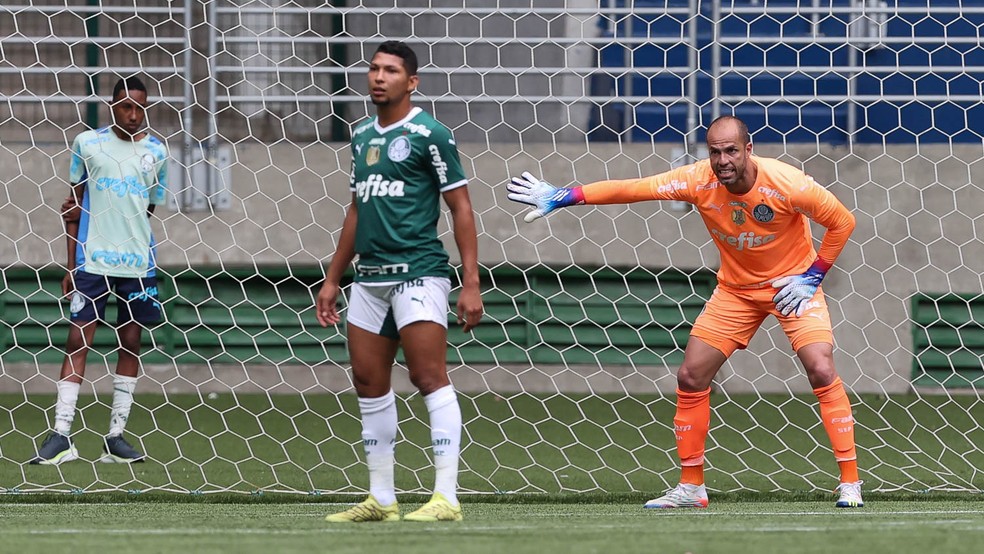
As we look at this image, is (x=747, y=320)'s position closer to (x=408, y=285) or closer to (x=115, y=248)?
(x=408, y=285)

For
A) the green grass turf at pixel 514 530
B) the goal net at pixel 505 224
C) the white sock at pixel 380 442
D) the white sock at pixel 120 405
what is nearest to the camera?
the green grass turf at pixel 514 530

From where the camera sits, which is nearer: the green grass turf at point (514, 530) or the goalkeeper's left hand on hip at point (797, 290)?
the green grass turf at point (514, 530)

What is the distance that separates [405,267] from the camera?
14.0 feet

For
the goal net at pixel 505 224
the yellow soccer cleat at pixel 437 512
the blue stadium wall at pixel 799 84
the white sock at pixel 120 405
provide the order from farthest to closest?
the blue stadium wall at pixel 799 84 < the goal net at pixel 505 224 < the white sock at pixel 120 405 < the yellow soccer cleat at pixel 437 512

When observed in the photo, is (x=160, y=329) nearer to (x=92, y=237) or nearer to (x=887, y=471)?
(x=92, y=237)

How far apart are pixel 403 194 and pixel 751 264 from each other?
160cm

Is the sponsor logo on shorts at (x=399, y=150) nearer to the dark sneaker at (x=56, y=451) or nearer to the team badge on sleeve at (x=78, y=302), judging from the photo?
the team badge on sleeve at (x=78, y=302)

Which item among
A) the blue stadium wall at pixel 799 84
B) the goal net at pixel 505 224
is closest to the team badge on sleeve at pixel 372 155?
the goal net at pixel 505 224

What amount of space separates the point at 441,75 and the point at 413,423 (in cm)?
295

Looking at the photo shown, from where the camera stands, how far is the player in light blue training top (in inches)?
246

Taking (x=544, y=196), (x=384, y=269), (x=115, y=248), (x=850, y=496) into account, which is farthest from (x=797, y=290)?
(x=115, y=248)

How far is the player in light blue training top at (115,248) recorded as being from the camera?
246 inches

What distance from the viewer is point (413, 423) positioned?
749cm

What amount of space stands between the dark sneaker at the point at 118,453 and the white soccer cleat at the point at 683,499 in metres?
2.49
